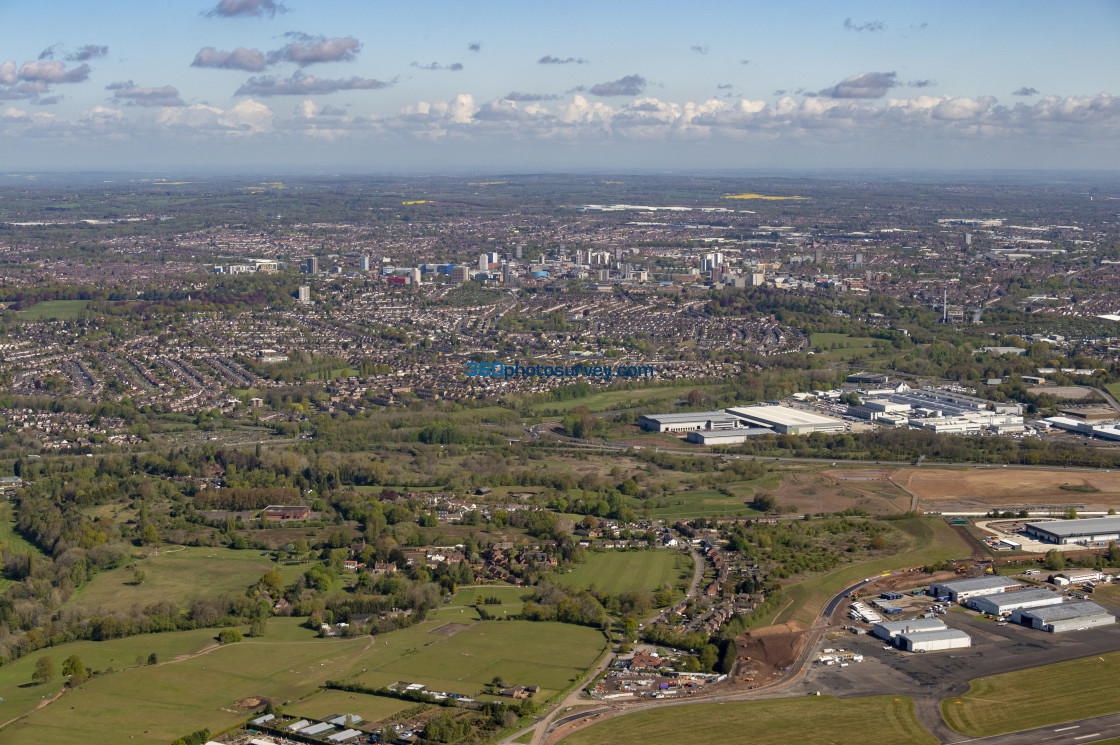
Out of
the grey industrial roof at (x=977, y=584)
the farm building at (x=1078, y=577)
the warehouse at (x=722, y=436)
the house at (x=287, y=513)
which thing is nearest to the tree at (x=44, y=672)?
the house at (x=287, y=513)

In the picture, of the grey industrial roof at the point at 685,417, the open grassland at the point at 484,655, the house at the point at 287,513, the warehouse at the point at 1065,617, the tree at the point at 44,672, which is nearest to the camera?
the open grassland at the point at 484,655

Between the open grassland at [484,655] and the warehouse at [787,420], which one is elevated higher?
the warehouse at [787,420]

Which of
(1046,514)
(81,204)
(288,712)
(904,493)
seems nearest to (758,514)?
(904,493)

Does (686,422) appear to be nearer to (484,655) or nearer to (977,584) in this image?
(977,584)

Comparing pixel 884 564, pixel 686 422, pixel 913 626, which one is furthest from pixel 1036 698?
pixel 686 422

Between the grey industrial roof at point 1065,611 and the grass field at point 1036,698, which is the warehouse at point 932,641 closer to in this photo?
the grass field at point 1036,698

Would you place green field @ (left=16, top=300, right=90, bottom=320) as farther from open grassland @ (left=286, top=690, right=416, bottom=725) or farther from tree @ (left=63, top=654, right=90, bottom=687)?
open grassland @ (left=286, top=690, right=416, bottom=725)

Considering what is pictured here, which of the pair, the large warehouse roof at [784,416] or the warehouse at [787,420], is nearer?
the warehouse at [787,420]
